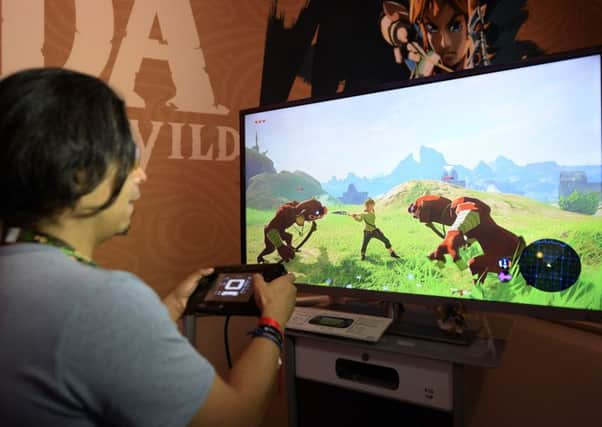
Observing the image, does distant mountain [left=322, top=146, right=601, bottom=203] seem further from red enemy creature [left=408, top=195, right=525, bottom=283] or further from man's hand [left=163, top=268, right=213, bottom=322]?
man's hand [left=163, top=268, right=213, bottom=322]

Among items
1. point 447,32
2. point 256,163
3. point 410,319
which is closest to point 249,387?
point 410,319

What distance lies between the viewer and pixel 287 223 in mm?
1770

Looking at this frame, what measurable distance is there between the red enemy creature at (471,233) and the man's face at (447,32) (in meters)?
0.70

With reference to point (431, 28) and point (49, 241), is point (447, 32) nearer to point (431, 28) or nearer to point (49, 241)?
point (431, 28)

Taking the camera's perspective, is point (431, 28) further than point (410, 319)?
Yes

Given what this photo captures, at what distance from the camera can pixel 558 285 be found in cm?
124

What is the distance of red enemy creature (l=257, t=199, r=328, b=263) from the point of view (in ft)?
5.60

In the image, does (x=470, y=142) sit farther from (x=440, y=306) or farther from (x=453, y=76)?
(x=440, y=306)

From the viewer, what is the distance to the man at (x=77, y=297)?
61 cm

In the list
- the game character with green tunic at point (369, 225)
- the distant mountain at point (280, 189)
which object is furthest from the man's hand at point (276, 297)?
the distant mountain at point (280, 189)

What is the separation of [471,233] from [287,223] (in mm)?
678

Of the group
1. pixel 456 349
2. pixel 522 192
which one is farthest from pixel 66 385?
pixel 522 192

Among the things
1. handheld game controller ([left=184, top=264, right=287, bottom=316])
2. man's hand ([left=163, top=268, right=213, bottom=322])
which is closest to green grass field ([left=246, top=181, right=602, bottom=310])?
handheld game controller ([left=184, top=264, right=287, bottom=316])

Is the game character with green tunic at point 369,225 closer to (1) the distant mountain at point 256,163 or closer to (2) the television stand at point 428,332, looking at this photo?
(2) the television stand at point 428,332
